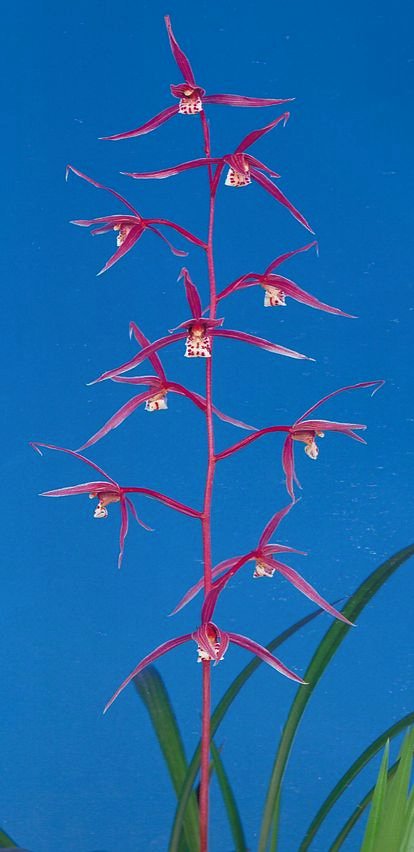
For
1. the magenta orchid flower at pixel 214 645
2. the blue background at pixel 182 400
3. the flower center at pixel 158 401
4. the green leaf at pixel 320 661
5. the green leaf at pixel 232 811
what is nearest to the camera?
the magenta orchid flower at pixel 214 645

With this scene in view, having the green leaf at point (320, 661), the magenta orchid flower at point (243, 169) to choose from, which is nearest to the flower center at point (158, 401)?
the magenta orchid flower at point (243, 169)

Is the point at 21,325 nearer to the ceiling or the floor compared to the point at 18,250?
nearer to the floor

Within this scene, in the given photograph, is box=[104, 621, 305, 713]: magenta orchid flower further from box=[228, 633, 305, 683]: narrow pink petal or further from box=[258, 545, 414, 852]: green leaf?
box=[258, 545, 414, 852]: green leaf

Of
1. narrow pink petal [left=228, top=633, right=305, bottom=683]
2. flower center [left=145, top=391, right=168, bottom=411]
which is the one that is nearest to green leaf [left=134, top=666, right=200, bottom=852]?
narrow pink petal [left=228, top=633, right=305, bottom=683]

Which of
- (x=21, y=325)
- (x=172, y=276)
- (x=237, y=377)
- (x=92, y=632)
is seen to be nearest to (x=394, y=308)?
(x=237, y=377)

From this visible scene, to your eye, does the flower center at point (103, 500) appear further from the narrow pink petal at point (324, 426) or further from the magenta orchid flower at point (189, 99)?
the magenta orchid flower at point (189, 99)

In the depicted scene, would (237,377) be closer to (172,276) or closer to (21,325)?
(172,276)
